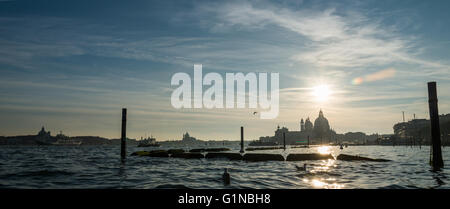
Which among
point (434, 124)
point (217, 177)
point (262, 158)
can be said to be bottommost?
point (262, 158)

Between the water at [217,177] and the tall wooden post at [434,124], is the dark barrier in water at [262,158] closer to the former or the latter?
the water at [217,177]

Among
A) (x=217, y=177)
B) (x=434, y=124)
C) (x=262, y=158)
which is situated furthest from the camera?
(x=262, y=158)

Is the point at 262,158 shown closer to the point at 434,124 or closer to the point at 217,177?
the point at 434,124

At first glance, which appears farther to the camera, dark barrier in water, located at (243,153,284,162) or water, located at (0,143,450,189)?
dark barrier in water, located at (243,153,284,162)

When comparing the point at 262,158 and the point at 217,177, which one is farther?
the point at 262,158

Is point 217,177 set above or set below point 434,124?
below

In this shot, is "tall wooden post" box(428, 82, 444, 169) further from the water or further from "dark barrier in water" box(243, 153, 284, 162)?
"dark barrier in water" box(243, 153, 284, 162)

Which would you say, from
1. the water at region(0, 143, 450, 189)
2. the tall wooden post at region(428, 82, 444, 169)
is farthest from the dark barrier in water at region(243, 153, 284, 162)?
the tall wooden post at region(428, 82, 444, 169)

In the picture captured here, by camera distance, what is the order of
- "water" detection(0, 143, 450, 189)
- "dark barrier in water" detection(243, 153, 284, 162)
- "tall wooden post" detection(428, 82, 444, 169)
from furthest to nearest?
1. "dark barrier in water" detection(243, 153, 284, 162)
2. "tall wooden post" detection(428, 82, 444, 169)
3. "water" detection(0, 143, 450, 189)

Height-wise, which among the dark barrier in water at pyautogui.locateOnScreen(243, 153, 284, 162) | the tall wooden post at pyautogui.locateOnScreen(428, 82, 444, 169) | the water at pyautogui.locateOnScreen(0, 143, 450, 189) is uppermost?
the tall wooden post at pyautogui.locateOnScreen(428, 82, 444, 169)

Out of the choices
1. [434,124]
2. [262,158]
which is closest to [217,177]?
[434,124]
